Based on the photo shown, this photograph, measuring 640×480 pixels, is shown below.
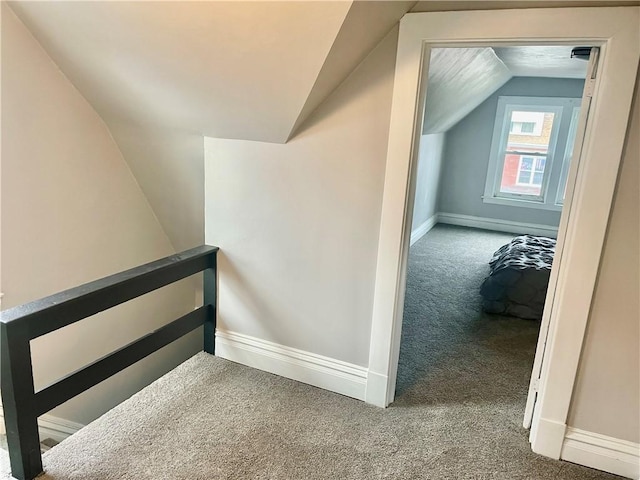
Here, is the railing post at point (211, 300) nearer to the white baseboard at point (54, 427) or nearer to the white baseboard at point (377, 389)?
the white baseboard at point (377, 389)

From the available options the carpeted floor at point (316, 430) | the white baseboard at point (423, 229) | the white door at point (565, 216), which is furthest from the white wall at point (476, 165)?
the white door at point (565, 216)

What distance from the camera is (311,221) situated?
7.29 feet

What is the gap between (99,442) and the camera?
1.90 metres

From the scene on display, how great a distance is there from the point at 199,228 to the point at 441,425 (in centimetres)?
197

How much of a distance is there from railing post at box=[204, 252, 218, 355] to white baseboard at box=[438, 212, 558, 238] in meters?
4.66

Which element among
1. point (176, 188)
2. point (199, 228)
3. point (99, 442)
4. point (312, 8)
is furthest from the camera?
point (199, 228)

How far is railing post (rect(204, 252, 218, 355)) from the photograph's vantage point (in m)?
2.52

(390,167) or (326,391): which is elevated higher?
(390,167)

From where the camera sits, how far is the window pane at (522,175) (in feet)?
19.8

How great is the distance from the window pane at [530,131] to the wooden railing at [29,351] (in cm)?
529

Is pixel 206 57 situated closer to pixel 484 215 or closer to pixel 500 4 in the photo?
pixel 500 4

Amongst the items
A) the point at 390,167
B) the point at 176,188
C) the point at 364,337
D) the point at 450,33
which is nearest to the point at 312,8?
the point at 450,33

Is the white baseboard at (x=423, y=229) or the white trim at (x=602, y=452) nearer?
the white trim at (x=602, y=452)

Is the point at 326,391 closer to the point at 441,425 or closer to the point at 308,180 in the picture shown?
the point at 441,425
